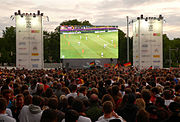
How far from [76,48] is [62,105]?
119ft

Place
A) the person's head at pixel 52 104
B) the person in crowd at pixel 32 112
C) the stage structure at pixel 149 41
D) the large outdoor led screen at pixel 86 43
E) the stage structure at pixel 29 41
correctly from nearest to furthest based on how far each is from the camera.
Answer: the person in crowd at pixel 32 112 < the person's head at pixel 52 104 < the stage structure at pixel 29 41 < the stage structure at pixel 149 41 < the large outdoor led screen at pixel 86 43

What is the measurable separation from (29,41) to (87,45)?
10964 mm

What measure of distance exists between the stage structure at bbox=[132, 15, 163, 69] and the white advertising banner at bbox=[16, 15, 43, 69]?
46.1ft

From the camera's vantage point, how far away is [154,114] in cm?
448

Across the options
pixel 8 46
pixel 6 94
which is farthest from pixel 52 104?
pixel 8 46

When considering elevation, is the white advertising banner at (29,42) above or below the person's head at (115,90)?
above

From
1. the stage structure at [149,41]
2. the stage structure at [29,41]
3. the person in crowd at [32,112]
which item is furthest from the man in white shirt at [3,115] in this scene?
the stage structure at [149,41]

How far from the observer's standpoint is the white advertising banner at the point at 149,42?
119 feet

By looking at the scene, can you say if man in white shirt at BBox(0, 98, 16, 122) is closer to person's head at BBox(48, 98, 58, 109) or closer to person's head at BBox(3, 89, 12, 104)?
person's head at BBox(48, 98, 58, 109)

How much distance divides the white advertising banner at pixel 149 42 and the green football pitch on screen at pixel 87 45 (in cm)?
657

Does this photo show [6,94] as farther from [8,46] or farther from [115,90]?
[8,46]

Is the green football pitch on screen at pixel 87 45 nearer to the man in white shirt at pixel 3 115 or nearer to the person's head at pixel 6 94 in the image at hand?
the person's head at pixel 6 94

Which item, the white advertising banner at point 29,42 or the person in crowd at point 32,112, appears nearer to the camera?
the person in crowd at point 32,112

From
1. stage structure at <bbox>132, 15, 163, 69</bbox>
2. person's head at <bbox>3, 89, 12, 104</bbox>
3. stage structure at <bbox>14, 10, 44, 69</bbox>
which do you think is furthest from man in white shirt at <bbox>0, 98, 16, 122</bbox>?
stage structure at <bbox>132, 15, 163, 69</bbox>
